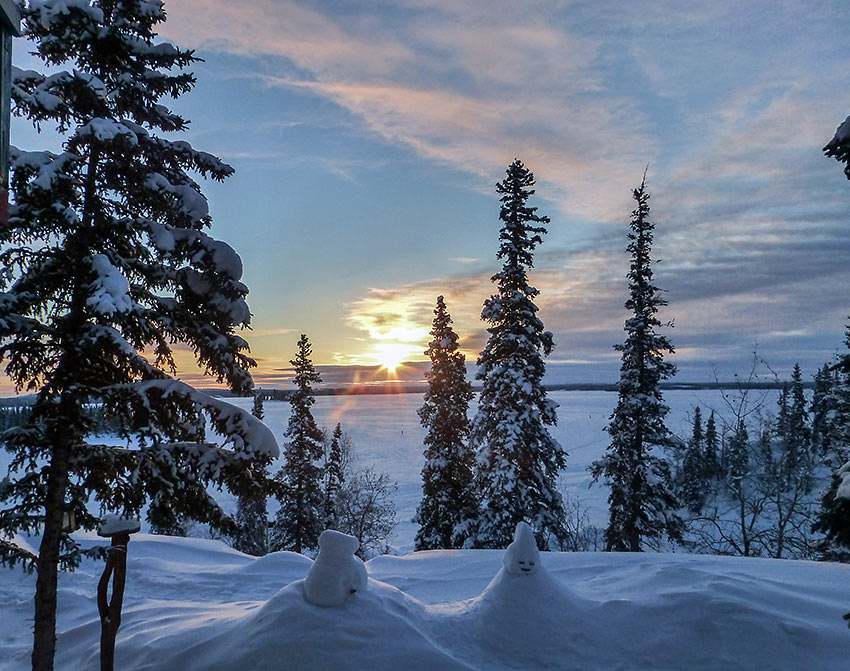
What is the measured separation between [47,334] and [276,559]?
1058 cm

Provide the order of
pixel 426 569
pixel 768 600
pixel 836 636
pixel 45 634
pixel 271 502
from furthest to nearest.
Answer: pixel 271 502
pixel 426 569
pixel 768 600
pixel 836 636
pixel 45 634

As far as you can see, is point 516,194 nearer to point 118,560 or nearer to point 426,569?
point 426,569

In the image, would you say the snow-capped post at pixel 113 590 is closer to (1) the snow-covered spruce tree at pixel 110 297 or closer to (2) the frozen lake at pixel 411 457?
(1) the snow-covered spruce tree at pixel 110 297

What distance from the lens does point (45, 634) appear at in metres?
6.95

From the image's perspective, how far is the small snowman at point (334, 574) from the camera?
8.59 meters

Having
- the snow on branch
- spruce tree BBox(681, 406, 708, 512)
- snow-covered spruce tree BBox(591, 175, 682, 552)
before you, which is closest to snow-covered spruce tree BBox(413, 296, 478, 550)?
snow-covered spruce tree BBox(591, 175, 682, 552)

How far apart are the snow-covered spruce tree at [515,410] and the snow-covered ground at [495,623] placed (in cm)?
603

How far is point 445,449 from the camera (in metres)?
22.7

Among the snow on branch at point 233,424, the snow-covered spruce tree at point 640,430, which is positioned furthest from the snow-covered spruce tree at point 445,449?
the snow on branch at point 233,424

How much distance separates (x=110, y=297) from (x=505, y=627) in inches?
336

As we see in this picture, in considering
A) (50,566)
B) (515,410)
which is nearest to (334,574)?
(50,566)

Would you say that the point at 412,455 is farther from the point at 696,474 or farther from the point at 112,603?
the point at 112,603

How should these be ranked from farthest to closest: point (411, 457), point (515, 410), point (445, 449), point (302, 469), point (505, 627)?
point (411, 457)
point (302, 469)
point (445, 449)
point (515, 410)
point (505, 627)

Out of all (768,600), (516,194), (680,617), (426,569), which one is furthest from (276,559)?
(516,194)
